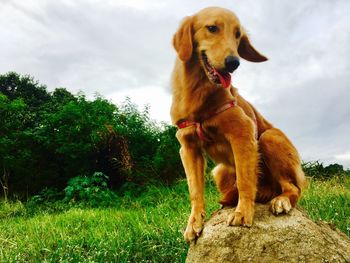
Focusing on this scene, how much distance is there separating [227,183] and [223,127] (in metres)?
0.71

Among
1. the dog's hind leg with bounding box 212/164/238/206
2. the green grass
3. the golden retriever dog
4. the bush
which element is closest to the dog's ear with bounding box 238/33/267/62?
the golden retriever dog

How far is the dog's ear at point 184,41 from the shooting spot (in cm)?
328

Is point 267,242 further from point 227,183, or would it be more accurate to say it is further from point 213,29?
point 213,29

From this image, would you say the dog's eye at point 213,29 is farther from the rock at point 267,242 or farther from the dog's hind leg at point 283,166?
the rock at point 267,242

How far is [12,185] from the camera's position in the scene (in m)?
12.8

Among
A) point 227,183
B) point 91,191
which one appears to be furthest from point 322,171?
point 227,183

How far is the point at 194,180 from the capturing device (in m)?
3.53

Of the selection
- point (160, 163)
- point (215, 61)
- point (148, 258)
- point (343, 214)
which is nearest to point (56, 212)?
point (160, 163)

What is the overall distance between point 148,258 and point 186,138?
238 cm

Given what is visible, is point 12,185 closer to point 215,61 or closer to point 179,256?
point 179,256

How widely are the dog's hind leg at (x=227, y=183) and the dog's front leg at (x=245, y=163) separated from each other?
0.24m

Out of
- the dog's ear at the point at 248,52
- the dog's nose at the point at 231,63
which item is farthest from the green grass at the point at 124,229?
the dog's nose at the point at 231,63

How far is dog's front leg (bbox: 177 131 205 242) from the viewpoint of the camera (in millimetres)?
3496

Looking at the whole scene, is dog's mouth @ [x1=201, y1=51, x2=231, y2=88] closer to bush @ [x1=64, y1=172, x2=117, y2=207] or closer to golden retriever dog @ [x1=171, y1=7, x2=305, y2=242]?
golden retriever dog @ [x1=171, y1=7, x2=305, y2=242]
